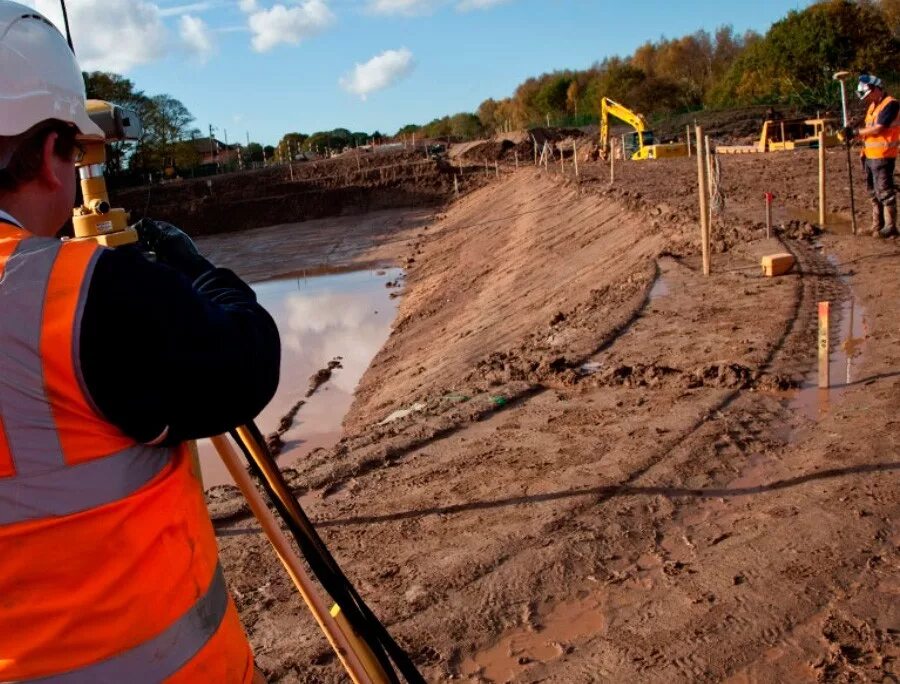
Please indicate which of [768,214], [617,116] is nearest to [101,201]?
[768,214]

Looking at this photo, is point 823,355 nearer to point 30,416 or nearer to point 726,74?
→ point 30,416

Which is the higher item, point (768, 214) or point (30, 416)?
point (30, 416)

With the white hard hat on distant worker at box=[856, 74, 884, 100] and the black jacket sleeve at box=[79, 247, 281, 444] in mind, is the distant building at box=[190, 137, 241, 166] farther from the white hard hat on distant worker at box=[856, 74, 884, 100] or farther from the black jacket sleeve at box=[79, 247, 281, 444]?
the black jacket sleeve at box=[79, 247, 281, 444]

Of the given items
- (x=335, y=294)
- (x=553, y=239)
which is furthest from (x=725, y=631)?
(x=335, y=294)

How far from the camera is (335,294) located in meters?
23.3

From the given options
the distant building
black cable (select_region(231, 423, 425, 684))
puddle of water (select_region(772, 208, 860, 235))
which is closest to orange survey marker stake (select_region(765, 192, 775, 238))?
puddle of water (select_region(772, 208, 860, 235))

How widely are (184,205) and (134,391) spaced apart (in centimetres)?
4425

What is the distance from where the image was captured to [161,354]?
1.28 m

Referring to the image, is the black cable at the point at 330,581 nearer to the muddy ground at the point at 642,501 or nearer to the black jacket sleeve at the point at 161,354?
the black jacket sleeve at the point at 161,354

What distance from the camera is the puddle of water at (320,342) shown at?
1064cm

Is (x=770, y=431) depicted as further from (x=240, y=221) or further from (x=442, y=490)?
(x=240, y=221)

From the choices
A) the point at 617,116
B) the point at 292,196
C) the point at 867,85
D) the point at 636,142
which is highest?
the point at 617,116

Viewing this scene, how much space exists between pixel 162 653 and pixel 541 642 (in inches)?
87.8

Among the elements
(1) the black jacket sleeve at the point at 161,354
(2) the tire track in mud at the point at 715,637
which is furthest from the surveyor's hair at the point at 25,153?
(2) the tire track in mud at the point at 715,637
